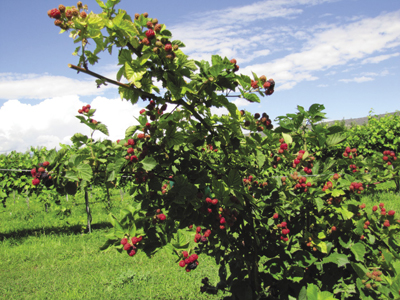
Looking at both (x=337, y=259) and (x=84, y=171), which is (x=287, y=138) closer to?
(x=337, y=259)

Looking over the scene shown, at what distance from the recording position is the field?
3.68 metres

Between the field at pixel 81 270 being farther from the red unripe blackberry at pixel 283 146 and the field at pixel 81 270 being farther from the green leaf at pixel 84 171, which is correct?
the green leaf at pixel 84 171

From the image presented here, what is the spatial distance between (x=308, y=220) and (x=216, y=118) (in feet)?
3.06

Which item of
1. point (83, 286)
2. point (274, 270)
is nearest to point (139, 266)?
point (83, 286)

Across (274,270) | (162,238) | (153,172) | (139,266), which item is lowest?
(139,266)

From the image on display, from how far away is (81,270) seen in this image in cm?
449

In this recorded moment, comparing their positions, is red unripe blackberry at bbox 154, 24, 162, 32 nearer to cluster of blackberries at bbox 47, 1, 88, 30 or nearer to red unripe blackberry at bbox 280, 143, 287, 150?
cluster of blackberries at bbox 47, 1, 88, 30

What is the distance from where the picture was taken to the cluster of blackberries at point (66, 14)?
1.27 metres

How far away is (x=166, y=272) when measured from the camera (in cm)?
426

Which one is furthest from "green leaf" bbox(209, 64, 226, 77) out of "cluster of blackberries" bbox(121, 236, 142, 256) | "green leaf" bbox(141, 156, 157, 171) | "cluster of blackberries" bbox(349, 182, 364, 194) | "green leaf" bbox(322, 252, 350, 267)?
"green leaf" bbox(322, 252, 350, 267)

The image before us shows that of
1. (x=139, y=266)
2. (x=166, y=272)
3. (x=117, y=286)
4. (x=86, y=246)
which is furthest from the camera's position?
(x=86, y=246)

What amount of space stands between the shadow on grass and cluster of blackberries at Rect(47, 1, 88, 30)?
19.2 ft

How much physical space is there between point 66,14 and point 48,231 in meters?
6.71

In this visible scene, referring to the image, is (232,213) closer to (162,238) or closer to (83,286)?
(162,238)
